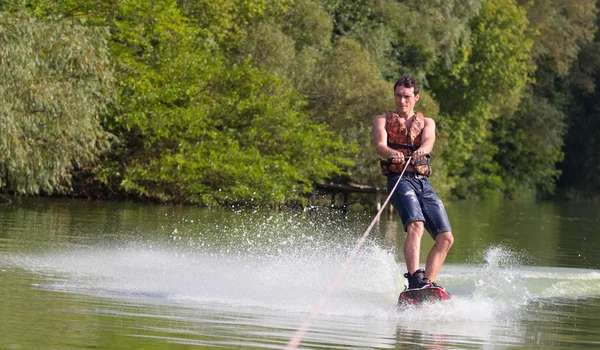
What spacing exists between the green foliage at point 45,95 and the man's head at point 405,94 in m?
14.4

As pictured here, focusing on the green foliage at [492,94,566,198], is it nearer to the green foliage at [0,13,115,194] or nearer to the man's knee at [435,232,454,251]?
the green foliage at [0,13,115,194]

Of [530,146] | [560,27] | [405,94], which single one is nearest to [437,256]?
[405,94]

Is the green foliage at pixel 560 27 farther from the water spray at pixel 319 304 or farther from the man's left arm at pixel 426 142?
the water spray at pixel 319 304

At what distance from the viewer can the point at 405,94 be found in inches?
403

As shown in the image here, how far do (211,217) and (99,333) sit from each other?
17.5m

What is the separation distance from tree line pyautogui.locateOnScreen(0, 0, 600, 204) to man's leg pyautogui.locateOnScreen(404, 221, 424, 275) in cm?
1469

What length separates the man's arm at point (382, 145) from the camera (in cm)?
1005

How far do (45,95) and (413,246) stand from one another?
15.6 m

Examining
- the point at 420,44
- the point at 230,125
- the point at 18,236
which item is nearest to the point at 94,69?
the point at 230,125

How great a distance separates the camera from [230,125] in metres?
32.9

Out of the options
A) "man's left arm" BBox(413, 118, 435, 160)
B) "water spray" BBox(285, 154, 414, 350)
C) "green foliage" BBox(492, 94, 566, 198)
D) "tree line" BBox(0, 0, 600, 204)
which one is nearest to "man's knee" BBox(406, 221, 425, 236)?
"water spray" BBox(285, 154, 414, 350)

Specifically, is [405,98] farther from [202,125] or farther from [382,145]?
[202,125]

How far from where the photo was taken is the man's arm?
1005 centimetres

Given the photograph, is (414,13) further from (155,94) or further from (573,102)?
(573,102)
